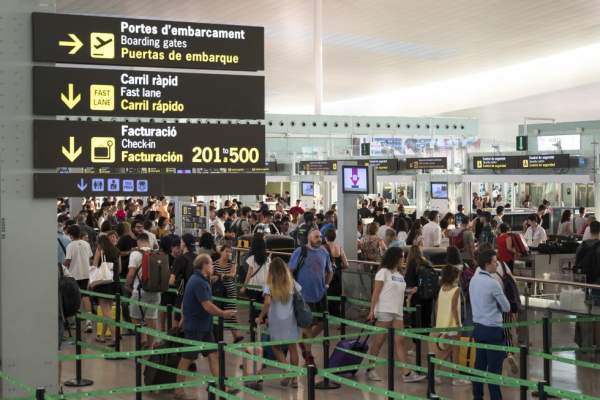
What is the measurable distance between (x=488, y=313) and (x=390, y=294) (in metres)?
1.48

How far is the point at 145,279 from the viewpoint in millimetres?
11883

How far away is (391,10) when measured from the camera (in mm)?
31141

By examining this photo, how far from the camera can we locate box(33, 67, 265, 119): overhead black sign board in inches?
289

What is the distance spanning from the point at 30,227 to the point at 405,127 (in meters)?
36.4

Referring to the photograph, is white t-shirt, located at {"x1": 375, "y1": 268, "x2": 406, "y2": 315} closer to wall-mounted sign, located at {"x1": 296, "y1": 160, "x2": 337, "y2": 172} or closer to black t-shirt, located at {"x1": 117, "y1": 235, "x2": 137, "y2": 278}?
black t-shirt, located at {"x1": 117, "y1": 235, "x2": 137, "y2": 278}

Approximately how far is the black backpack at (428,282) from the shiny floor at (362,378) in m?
1.04

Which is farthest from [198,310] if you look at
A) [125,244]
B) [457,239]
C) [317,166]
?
[317,166]

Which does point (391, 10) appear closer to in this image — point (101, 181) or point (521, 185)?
point (521, 185)

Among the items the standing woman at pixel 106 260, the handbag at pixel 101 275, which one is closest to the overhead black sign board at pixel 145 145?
the handbag at pixel 101 275

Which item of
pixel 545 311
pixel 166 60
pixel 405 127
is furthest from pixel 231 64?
pixel 405 127

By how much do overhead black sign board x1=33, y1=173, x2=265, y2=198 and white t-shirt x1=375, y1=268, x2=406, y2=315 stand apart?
273cm

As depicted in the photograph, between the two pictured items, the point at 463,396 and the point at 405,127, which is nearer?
the point at 463,396

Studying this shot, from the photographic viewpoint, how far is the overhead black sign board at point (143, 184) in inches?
290

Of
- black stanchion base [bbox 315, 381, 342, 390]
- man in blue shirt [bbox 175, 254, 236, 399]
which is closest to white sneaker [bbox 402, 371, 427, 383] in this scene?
black stanchion base [bbox 315, 381, 342, 390]
